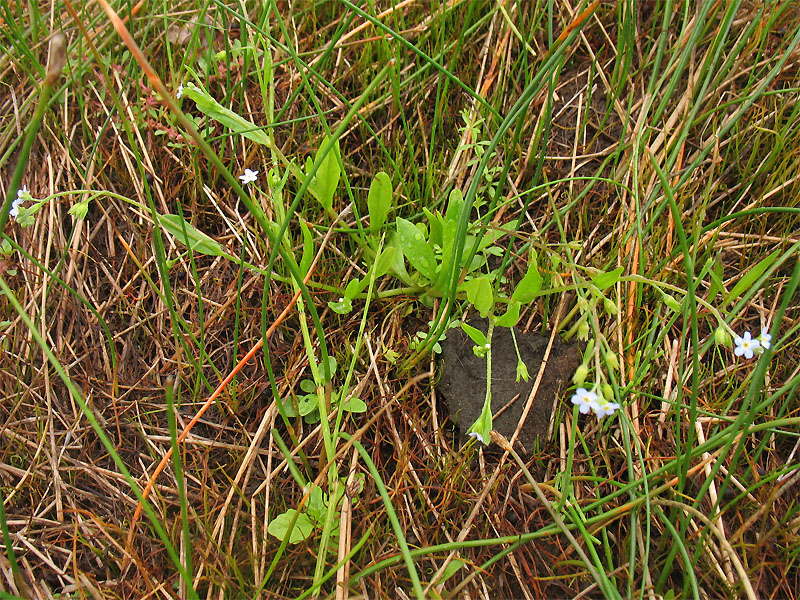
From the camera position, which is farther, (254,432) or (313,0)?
(313,0)

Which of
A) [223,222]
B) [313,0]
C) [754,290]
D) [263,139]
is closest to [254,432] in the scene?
[223,222]

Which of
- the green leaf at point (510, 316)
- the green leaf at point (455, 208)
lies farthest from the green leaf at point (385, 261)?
the green leaf at point (510, 316)

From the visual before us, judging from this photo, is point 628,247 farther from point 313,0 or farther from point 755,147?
point 313,0

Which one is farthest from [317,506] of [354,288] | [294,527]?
[354,288]

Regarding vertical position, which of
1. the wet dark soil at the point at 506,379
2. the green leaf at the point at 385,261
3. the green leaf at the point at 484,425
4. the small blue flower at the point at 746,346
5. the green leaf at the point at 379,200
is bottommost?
the wet dark soil at the point at 506,379

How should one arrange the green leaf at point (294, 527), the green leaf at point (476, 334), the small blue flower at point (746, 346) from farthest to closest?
the green leaf at point (476, 334) < the green leaf at point (294, 527) < the small blue flower at point (746, 346)

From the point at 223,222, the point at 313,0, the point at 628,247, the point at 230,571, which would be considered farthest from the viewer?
the point at 313,0

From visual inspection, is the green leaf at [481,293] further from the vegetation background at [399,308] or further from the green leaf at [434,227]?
the green leaf at [434,227]
